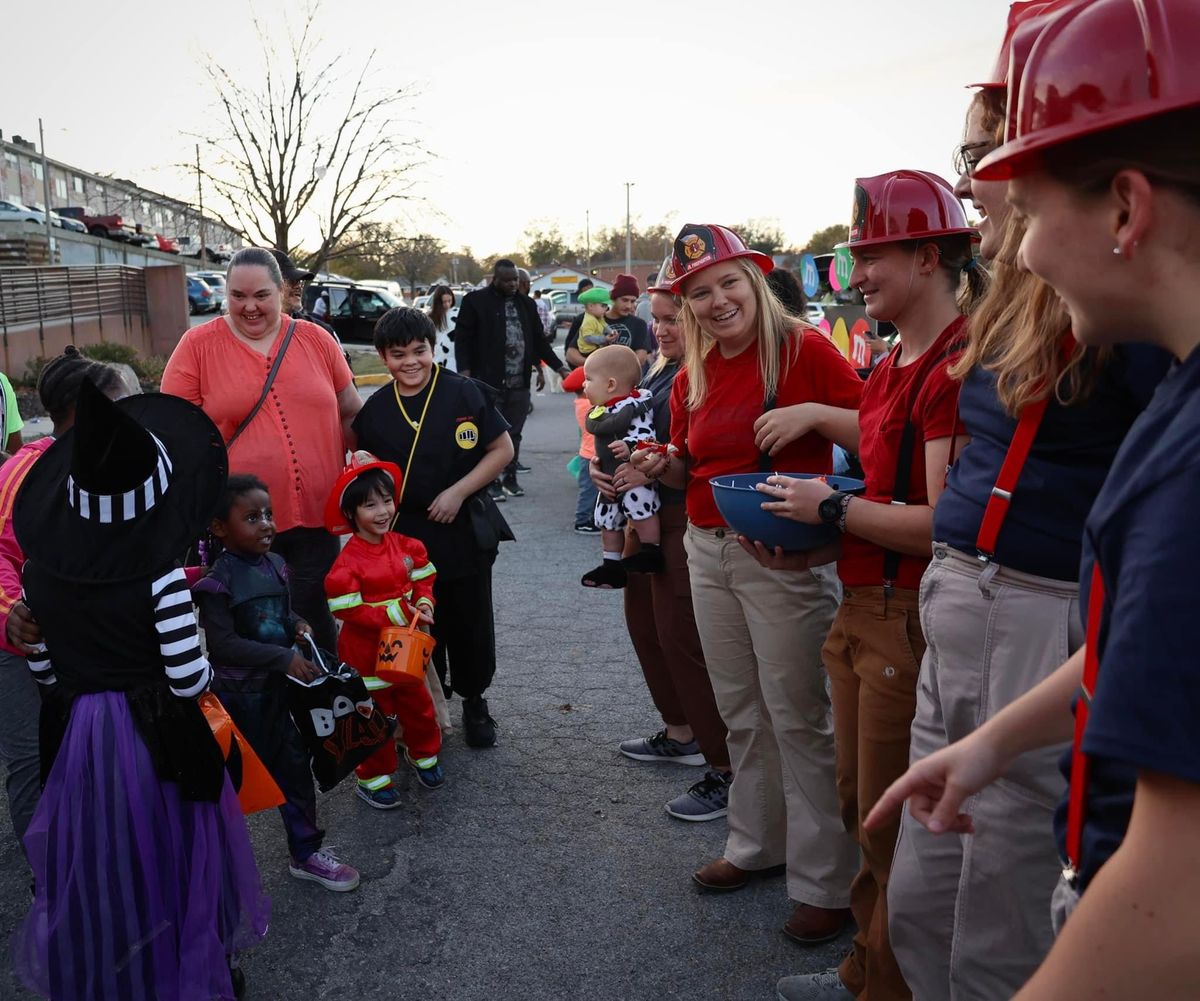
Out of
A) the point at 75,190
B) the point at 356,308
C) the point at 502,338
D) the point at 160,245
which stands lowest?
the point at 502,338

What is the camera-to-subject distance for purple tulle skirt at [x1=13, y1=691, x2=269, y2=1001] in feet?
8.52

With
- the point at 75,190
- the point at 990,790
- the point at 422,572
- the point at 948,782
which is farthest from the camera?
the point at 75,190

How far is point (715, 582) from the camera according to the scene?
A: 130 inches

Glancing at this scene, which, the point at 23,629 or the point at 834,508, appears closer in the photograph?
→ the point at 834,508

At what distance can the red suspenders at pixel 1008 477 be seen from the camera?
6.07 ft

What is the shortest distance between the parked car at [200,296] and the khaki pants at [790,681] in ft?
121

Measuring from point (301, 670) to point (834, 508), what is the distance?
6.11ft

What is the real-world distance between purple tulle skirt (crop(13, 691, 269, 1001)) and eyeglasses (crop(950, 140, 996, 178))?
8.08 ft

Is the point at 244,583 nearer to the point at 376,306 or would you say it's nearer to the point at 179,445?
the point at 179,445

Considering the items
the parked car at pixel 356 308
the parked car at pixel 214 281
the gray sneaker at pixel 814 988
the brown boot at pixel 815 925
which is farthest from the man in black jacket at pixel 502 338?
the parked car at pixel 214 281

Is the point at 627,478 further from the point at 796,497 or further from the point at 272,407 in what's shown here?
the point at 272,407

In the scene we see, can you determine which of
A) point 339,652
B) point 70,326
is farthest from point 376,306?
point 339,652

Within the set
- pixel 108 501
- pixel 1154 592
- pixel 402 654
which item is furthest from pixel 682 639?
pixel 1154 592

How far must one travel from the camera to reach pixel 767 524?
2.63 m
